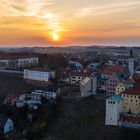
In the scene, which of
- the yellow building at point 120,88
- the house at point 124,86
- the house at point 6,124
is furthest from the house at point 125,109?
the house at point 6,124

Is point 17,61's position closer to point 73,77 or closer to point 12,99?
point 73,77

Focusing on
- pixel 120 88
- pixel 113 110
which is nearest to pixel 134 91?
pixel 113 110

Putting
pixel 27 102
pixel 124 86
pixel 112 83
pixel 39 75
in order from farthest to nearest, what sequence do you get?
1. pixel 39 75
2. pixel 112 83
3. pixel 27 102
4. pixel 124 86

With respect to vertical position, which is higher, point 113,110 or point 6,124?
point 113,110

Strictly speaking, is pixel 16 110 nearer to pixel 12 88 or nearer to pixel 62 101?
pixel 62 101

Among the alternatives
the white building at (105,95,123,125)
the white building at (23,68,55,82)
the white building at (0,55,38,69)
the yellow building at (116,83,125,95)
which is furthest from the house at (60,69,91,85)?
the white building at (0,55,38,69)

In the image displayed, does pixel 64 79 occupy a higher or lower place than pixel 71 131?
higher

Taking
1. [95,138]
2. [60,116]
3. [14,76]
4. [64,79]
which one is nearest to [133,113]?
[95,138]
